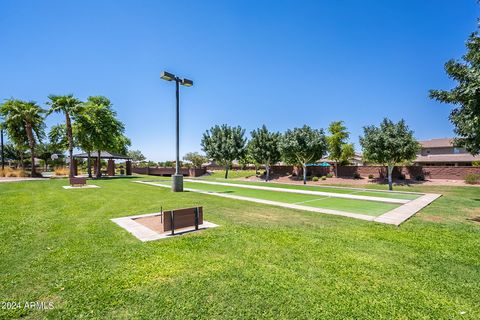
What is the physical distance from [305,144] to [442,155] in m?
28.2

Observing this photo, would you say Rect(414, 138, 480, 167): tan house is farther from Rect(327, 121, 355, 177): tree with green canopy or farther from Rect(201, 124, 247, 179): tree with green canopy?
Rect(201, 124, 247, 179): tree with green canopy

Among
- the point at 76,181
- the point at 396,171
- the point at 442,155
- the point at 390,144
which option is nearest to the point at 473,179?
the point at 396,171

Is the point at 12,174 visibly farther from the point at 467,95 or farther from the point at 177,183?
the point at 467,95

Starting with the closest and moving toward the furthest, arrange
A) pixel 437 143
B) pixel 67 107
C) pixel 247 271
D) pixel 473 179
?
pixel 247 271, pixel 473 179, pixel 67 107, pixel 437 143

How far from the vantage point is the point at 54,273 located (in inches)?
170

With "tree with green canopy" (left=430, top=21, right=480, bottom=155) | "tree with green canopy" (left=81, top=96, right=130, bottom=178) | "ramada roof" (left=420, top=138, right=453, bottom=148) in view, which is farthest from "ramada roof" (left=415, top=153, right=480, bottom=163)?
"tree with green canopy" (left=81, top=96, right=130, bottom=178)

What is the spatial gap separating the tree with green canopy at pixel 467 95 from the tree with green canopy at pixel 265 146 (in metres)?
24.7

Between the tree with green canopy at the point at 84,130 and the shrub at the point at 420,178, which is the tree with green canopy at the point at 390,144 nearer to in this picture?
the shrub at the point at 420,178

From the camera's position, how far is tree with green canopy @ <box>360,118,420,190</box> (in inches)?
846

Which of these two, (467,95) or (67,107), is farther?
(67,107)

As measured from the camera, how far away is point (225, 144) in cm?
3688

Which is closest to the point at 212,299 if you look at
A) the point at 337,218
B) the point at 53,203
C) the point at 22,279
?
the point at 22,279

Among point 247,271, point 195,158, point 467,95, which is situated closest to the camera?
point 247,271

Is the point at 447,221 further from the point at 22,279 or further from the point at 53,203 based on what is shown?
the point at 53,203
